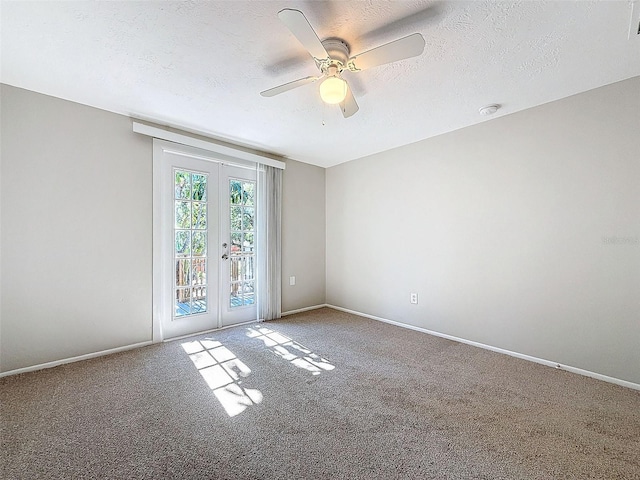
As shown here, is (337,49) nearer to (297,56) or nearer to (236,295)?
(297,56)

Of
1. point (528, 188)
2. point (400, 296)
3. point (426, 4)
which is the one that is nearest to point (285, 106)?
point (426, 4)

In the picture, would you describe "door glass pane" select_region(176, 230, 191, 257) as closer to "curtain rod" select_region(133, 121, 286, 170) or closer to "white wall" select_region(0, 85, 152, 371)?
"white wall" select_region(0, 85, 152, 371)

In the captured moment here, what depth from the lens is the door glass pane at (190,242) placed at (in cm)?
322

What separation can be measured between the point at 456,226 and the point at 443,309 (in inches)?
39.0

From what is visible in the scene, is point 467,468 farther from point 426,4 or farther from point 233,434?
point 426,4

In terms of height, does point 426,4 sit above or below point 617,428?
above

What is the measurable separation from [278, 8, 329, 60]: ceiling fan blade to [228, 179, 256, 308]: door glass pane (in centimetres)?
236

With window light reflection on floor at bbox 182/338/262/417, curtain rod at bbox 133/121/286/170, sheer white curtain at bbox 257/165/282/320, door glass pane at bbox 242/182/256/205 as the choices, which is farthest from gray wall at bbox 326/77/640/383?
window light reflection on floor at bbox 182/338/262/417

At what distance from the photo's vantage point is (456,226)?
10.4 feet

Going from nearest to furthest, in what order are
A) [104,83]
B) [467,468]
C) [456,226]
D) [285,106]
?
[467,468] → [104,83] → [285,106] → [456,226]

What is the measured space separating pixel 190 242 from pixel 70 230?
1.06 metres

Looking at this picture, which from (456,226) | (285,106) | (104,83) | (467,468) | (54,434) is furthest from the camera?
(456,226)

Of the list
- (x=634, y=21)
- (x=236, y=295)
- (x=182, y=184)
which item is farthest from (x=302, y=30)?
(x=236, y=295)

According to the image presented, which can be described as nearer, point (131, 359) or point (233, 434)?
point (233, 434)
